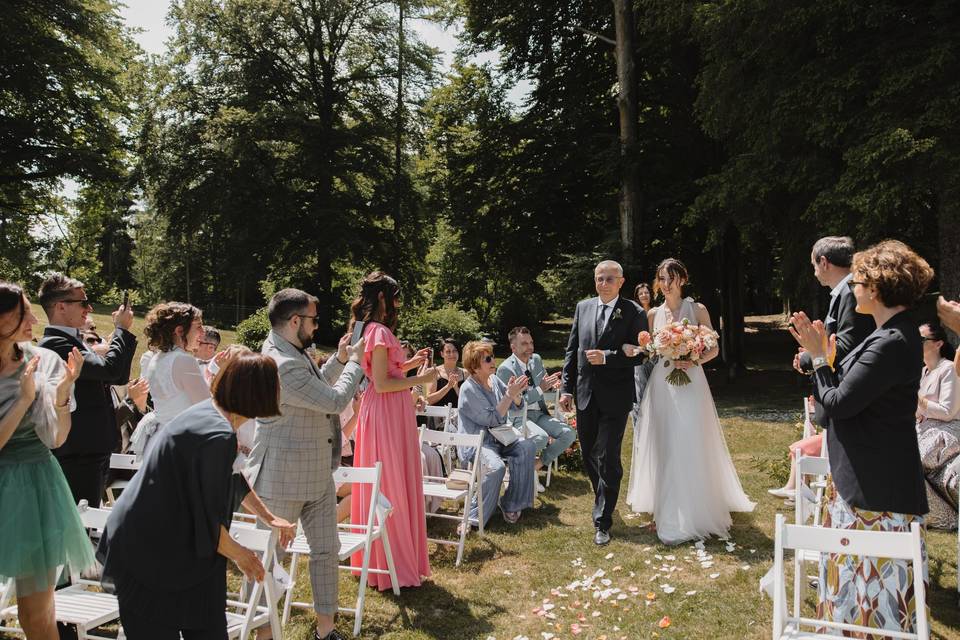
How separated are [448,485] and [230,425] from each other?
3.86 metres

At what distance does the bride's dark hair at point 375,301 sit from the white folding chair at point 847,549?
292 cm

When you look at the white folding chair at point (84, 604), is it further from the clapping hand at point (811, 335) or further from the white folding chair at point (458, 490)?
the clapping hand at point (811, 335)

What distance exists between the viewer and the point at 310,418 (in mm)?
4410

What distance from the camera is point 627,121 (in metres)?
18.5

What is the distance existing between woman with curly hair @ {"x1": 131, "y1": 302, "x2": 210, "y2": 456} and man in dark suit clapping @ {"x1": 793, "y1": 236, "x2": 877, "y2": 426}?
4014 millimetres

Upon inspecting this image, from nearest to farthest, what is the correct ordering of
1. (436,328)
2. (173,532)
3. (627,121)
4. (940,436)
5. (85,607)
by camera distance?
(173,532)
(85,607)
(940,436)
(627,121)
(436,328)

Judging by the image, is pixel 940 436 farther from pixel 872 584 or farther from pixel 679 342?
pixel 872 584

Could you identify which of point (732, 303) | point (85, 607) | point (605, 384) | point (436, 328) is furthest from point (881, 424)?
point (436, 328)

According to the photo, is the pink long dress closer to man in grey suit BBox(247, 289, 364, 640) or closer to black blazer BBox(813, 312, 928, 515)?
man in grey suit BBox(247, 289, 364, 640)

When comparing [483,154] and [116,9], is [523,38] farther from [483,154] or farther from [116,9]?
[116,9]

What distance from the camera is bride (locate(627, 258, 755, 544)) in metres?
6.52

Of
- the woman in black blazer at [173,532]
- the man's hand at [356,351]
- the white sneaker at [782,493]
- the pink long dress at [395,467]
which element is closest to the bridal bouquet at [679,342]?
the white sneaker at [782,493]

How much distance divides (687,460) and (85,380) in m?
4.99

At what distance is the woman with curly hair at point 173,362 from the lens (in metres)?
5.01
